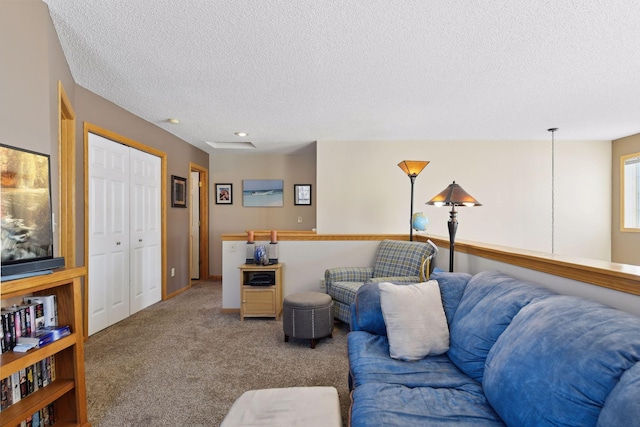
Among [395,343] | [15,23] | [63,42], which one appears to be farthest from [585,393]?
[63,42]

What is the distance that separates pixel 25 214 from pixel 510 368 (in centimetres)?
220

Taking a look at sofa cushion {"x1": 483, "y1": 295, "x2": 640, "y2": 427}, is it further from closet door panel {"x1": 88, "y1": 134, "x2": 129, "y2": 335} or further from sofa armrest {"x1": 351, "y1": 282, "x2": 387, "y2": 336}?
closet door panel {"x1": 88, "y1": 134, "x2": 129, "y2": 335}

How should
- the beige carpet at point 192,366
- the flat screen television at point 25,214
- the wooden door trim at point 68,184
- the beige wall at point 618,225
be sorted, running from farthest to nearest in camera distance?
the beige wall at point 618,225
the wooden door trim at point 68,184
the beige carpet at point 192,366
the flat screen television at point 25,214

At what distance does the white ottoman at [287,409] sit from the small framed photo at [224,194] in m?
4.78

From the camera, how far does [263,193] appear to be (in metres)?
5.89

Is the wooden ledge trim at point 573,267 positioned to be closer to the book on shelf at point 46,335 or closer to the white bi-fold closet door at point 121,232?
the book on shelf at point 46,335

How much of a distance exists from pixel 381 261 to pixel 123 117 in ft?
10.9

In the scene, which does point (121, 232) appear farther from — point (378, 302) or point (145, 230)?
point (378, 302)

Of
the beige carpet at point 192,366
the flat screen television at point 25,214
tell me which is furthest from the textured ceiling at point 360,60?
the beige carpet at point 192,366

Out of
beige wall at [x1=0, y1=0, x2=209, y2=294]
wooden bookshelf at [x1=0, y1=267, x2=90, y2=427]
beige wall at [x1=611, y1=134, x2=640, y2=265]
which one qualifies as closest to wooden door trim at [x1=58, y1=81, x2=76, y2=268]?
beige wall at [x1=0, y1=0, x2=209, y2=294]

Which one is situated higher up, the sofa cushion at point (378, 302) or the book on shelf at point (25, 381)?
the sofa cushion at point (378, 302)

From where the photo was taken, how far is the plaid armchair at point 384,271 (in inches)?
120

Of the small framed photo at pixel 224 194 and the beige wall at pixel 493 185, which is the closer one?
the beige wall at pixel 493 185

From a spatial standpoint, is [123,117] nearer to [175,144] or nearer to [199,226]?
[175,144]
